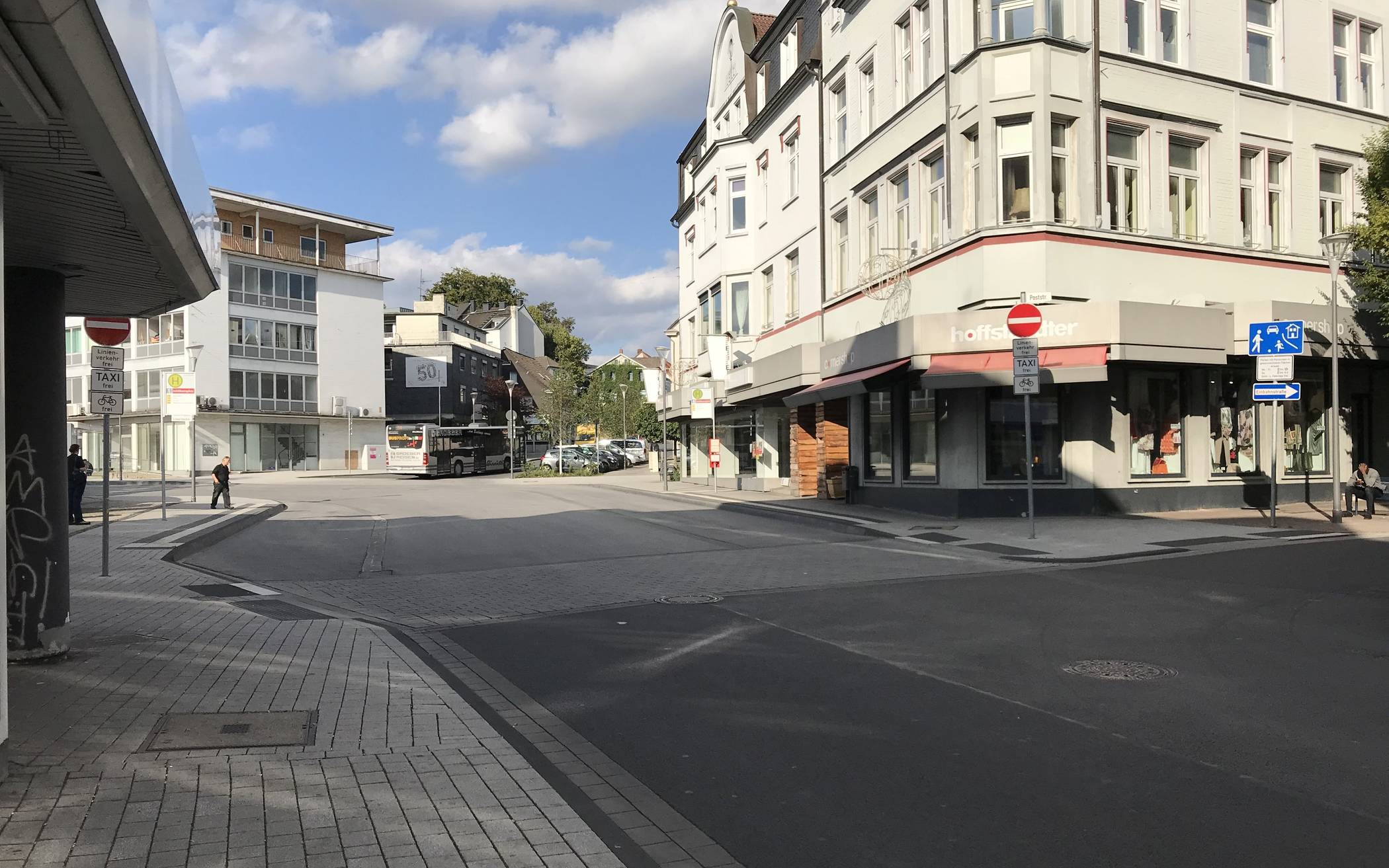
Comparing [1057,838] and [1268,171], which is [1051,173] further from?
[1057,838]

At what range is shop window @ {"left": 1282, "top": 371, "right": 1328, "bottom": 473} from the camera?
22609 millimetres

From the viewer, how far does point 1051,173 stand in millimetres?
19469

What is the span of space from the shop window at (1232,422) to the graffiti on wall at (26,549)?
2052 centimetres

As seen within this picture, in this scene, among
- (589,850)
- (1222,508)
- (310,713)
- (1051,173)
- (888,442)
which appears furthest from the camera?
(888,442)

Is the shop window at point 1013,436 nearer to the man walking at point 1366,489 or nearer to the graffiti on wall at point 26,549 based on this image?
the man walking at point 1366,489

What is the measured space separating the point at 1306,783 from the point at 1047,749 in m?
1.22

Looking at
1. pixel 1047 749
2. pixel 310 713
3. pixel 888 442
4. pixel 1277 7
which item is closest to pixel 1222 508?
pixel 888 442

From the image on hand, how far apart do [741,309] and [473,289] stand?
222ft

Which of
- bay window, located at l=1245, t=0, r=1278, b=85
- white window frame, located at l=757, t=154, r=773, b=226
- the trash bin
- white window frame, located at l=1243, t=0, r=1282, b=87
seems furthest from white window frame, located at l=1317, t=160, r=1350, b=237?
white window frame, located at l=757, t=154, r=773, b=226

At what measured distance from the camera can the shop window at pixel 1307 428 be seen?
2261cm

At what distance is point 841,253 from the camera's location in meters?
26.8

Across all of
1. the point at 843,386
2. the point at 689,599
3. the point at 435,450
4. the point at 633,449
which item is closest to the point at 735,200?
the point at 843,386

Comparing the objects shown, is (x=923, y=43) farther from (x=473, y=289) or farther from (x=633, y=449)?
(x=473, y=289)

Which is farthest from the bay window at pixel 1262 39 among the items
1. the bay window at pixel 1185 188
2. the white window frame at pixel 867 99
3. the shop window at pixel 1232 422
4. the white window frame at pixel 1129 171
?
the white window frame at pixel 867 99
